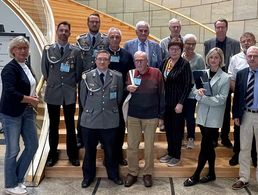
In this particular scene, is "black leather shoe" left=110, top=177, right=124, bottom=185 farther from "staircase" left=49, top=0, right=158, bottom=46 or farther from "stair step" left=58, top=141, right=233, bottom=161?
"staircase" left=49, top=0, right=158, bottom=46

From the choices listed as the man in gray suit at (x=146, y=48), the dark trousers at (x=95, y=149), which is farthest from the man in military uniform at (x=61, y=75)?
the man in gray suit at (x=146, y=48)

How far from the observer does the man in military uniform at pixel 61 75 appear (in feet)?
13.8

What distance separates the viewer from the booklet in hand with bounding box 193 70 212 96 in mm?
4012

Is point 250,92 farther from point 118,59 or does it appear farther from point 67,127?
point 67,127

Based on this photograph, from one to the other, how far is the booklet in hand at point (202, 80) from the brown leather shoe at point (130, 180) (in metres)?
1.30

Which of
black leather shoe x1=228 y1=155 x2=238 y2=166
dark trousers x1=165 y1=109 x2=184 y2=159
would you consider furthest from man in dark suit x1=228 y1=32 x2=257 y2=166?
dark trousers x1=165 y1=109 x2=184 y2=159

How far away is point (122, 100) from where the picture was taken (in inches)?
165

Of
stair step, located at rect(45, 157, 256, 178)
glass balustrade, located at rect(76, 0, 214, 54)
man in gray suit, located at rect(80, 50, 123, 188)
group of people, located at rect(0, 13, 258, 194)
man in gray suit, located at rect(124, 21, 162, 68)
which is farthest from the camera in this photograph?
glass balustrade, located at rect(76, 0, 214, 54)

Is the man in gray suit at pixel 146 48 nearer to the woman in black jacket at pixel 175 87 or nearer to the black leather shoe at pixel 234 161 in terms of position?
the woman in black jacket at pixel 175 87

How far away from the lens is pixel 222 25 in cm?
461

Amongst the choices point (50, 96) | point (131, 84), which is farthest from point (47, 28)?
point (131, 84)

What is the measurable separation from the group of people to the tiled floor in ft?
0.28

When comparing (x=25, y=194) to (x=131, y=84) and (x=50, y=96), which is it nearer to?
(x=50, y=96)

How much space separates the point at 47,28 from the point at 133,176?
4.04m
